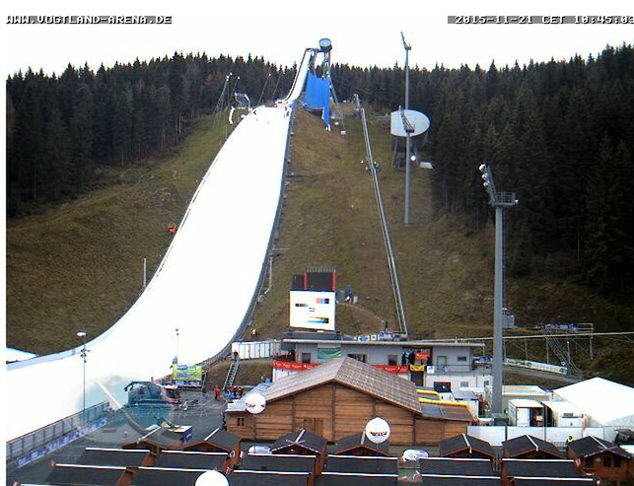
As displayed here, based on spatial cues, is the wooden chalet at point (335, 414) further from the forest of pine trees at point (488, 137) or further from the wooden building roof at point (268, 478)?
the forest of pine trees at point (488, 137)

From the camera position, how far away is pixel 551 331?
2323 centimetres

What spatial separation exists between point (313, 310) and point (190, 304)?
6.25m

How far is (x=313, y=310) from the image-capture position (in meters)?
24.4

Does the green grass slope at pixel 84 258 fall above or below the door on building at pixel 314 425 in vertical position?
above

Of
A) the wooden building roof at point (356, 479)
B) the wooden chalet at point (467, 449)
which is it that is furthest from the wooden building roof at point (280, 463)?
the wooden chalet at point (467, 449)

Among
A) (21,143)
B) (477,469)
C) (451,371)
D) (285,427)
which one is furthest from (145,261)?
(477,469)

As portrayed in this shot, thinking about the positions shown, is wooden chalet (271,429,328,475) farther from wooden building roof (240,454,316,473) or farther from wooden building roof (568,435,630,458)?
wooden building roof (568,435,630,458)

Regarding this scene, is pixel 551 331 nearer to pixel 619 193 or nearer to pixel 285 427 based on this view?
pixel 619 193

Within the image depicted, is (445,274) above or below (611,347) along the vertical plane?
above

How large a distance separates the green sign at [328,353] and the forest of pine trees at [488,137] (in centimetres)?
788

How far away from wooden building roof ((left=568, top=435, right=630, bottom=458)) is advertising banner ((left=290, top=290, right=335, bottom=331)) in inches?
462

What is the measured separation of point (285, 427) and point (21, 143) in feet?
87.8

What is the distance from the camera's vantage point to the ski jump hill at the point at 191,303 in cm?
1905

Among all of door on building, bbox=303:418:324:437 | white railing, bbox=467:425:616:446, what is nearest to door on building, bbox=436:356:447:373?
white railing, bbox=467:425:616:446
